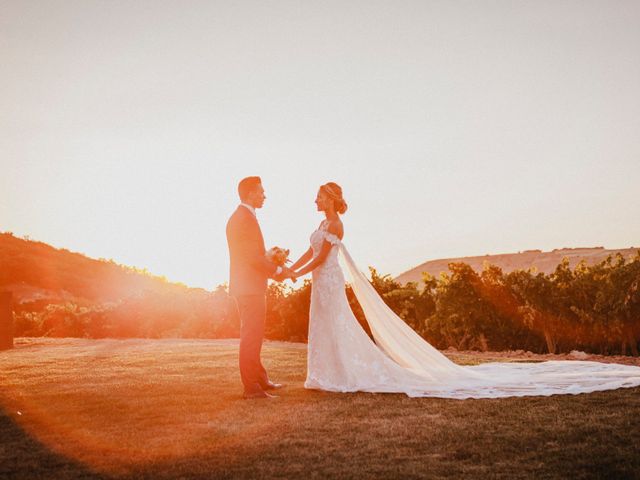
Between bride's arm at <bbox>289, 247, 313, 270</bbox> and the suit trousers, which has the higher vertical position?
bride's arm at <bbox>289, 247, 313, 270</bbox>

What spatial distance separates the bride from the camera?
22.0 feet

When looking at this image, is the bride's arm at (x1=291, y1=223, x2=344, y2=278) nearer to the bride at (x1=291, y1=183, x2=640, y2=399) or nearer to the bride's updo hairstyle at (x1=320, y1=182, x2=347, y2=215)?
the bride at (x1=291, y1=183, x2=640, y2=399)

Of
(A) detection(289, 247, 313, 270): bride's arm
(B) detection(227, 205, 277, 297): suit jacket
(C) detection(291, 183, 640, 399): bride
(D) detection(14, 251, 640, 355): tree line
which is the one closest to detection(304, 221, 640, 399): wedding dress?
(C) detection(291, 183, 640, 399): bride

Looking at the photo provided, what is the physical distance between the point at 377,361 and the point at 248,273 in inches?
79.3

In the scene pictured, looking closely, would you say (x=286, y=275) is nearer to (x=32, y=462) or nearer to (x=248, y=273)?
(x=248, y=273)

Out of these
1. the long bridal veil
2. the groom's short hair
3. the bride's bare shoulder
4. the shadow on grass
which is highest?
the groom's short hair

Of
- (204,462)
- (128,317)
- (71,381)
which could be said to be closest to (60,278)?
(128,317)

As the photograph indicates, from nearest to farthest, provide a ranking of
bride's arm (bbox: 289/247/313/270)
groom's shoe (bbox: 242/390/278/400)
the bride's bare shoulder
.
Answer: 1. groom's shoe (bbox: 242/390/278/400)
2. the bride's bare shoulder
3. bride's arm (bbox: 289/247/313/270)

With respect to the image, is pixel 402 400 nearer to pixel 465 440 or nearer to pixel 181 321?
pixel 465 440

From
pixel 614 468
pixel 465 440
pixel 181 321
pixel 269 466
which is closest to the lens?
pixel 614 468

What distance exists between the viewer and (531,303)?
1131cm

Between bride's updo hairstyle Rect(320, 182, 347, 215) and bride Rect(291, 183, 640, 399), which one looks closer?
bride Rect(291, 183, 640, 399)

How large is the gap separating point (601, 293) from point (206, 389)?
720 cm

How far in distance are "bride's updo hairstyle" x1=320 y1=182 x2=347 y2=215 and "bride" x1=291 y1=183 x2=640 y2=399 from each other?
11 millimetres
